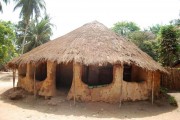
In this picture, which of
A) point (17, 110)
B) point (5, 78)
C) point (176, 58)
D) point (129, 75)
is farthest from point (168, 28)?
point (5, 78)

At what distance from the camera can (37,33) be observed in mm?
31828

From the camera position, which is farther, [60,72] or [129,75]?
[60,72]

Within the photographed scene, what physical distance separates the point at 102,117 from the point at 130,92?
8.39 ft

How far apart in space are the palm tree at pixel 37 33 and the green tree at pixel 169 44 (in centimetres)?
1645

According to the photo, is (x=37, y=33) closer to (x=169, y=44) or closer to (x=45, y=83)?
(x=169, y=44)

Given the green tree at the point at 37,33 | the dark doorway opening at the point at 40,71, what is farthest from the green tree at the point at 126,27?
the dark doorway opening at the point at 40,71

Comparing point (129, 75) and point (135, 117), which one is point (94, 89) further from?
point (129, 75)

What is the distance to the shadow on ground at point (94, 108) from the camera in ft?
34.1

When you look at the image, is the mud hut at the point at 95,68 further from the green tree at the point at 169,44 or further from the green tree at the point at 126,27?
the green tree at the point at 126,27

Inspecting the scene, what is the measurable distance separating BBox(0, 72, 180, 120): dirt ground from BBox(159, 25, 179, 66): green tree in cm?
883

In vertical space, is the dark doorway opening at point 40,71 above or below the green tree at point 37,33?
below

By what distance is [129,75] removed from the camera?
14289 mm

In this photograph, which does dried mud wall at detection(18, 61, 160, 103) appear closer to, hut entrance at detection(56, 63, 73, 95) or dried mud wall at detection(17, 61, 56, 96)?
dried mud wall at detection(17, 61, 56, 96)

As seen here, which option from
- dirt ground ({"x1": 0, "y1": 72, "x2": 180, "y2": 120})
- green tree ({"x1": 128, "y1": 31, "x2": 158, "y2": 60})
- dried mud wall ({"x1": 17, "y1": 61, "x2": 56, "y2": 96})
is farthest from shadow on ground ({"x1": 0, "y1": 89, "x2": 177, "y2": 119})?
green tree ({"x1": 128, "y1": 31, "x2": 158, "y2": 60})
